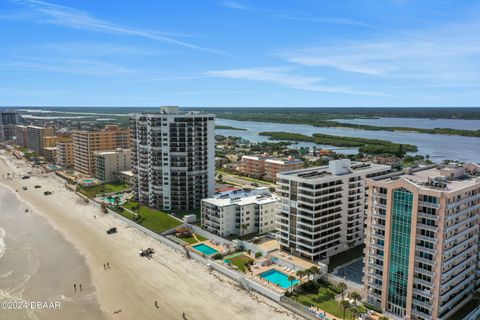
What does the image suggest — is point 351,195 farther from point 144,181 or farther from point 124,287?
point 144,181

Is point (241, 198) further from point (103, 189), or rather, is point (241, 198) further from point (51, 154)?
point (51, 154)

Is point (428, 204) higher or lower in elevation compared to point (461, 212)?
higher

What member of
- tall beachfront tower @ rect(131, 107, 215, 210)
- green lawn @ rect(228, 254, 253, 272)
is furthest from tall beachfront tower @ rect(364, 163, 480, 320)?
tall beachfront tower @ rect(131, 107, 215, 210)

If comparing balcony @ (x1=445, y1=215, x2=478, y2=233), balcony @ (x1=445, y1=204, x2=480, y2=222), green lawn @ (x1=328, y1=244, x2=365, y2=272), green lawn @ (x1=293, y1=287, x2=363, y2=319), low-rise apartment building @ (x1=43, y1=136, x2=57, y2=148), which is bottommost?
green lawn @ (x1=293, y1=287, x2=363, y2=319)

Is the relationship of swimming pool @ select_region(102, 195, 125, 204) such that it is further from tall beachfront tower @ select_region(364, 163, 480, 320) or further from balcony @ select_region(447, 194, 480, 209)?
balcony @ select_region(447, 194, 480, 209)

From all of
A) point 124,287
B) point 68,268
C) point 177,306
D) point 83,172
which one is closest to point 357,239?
point 177,306

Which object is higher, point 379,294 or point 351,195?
point 351,195

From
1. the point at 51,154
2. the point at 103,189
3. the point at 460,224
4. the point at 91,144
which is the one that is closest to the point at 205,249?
the point at 460,224
